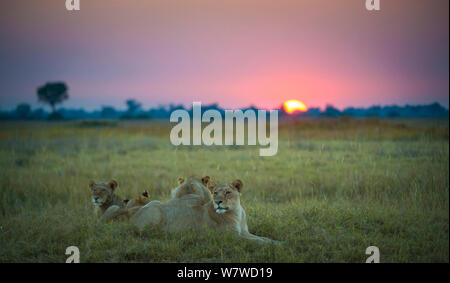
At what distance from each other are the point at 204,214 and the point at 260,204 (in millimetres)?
2499

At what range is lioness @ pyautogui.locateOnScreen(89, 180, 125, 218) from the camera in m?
7.39

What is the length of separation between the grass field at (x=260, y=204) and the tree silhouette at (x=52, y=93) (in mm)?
46027

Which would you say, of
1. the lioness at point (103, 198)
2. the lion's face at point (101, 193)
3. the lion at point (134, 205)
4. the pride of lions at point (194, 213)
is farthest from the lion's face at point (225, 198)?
the lion's face at point (101, 193)

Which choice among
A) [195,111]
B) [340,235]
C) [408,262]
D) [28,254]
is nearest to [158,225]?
[28,254]

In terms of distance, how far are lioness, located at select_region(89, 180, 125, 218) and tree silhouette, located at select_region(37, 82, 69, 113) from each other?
58940 millimetres

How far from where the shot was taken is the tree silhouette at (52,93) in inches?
2406

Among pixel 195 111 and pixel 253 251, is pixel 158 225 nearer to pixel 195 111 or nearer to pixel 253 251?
pixel 253 251

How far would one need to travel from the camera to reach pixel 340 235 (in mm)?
6391

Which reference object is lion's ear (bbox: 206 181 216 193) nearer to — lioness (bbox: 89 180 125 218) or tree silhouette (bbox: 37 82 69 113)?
lioness (bbox: 89 180 125 218)

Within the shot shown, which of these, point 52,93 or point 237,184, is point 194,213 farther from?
point 52,93

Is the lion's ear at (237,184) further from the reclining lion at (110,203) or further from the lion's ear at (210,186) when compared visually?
the reclining lion at (110,203)

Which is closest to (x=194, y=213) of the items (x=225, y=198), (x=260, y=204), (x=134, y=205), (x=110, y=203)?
(x=225, y=198)

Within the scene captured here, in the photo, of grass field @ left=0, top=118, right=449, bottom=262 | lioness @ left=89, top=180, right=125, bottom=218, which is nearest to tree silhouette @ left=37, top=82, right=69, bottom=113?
grass field @ left=0, top=118, right=449, bottom=262
